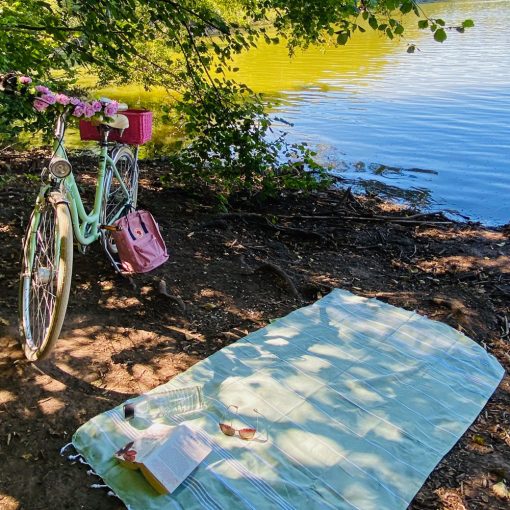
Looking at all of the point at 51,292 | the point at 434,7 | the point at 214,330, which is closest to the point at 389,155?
the point at 214,330

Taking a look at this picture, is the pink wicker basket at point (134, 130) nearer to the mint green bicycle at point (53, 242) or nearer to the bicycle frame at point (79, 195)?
the bicycle frame at point (79, 195)

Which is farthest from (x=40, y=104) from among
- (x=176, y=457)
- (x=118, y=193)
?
(x=176, y=457)

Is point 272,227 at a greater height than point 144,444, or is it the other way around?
point 272,227

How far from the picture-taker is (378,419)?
8.89 ft

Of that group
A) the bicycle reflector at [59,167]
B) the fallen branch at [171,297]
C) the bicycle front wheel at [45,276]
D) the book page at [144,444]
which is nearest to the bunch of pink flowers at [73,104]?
the bicycle reflector at [59,167]

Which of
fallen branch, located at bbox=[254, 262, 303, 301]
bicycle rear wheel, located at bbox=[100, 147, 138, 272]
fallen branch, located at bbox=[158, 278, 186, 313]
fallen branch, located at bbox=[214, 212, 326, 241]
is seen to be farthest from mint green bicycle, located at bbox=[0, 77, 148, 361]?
fallen branch, located at bbox=[214, 212, 326, 241]

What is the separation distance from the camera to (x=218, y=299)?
385 cm

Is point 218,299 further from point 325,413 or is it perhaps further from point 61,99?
point 61,99

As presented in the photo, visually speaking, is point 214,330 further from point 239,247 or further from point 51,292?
point 239,247

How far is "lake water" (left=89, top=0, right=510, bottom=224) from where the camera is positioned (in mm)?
8102

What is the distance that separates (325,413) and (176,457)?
859mm

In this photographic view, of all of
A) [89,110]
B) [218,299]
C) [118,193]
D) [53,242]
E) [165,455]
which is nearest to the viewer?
[165,455]

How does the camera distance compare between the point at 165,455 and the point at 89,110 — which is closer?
the point at 165,455

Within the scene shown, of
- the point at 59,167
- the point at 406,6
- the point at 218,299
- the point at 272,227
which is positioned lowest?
the point at 218,299
